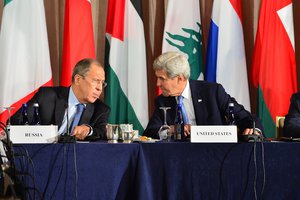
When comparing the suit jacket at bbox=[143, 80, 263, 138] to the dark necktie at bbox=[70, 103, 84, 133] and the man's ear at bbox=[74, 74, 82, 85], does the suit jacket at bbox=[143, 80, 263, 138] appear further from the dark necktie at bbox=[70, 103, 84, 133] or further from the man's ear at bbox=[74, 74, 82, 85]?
the man's ear at bbox=[74, 74, 82, 85]

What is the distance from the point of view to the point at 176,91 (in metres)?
4.04

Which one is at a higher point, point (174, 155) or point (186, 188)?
point (174, 155)

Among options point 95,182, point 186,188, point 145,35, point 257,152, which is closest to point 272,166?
point 257,152

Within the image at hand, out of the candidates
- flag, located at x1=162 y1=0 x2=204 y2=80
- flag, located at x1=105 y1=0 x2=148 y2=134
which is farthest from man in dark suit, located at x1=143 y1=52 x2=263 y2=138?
flag, located at x1=162 y1=0 x2=204 y2=80

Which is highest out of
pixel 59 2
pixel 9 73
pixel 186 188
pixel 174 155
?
pixel 59 2

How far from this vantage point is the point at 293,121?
396cm

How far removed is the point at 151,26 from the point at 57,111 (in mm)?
1769

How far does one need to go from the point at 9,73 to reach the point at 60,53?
685 mm

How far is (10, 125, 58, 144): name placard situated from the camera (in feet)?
9.59

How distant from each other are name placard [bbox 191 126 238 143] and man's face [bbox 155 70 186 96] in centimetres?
110

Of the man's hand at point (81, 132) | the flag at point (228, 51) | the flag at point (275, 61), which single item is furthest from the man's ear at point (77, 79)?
the flag at point (275, 61)

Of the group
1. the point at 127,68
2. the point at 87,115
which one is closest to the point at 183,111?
the point at 87,115

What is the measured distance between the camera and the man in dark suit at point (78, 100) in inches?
155

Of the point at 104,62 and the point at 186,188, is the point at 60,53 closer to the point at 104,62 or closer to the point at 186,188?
the point at 104,62
